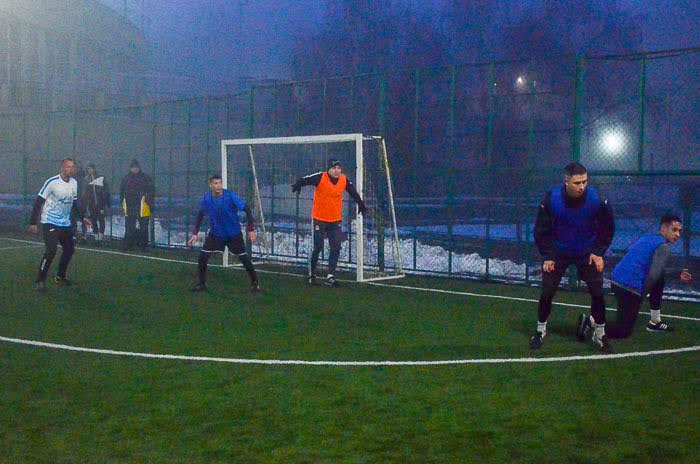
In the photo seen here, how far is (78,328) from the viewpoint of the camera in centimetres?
1016

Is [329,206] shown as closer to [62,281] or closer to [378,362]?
[62,281]

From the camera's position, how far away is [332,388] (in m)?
7.17

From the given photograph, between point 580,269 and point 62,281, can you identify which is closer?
point 580,269

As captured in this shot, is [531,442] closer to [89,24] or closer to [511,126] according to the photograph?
[511,126]

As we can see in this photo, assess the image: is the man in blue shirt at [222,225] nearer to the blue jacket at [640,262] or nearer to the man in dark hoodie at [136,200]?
the blue jacket at [640,262]

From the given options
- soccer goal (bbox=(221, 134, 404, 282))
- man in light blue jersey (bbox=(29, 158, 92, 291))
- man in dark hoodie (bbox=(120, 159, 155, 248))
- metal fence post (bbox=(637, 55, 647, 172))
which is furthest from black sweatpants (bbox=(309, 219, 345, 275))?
man in dark hoodie (bbox=(120, 159, 155, 248))

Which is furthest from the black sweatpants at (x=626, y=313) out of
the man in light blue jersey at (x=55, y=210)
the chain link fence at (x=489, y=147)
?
the man in light blue jersey at (x=55, y=210)

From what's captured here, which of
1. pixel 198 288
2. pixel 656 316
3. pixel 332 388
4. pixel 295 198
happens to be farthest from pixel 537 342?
pixel 295 198

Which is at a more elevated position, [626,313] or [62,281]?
[626,313]

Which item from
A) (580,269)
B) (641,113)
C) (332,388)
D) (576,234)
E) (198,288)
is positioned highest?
(641,113)

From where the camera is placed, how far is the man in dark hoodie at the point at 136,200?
2108 cm

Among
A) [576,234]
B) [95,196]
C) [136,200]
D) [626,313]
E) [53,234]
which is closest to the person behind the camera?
[576,234]

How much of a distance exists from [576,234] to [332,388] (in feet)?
9.55

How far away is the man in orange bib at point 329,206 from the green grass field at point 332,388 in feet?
Result: 7.30
